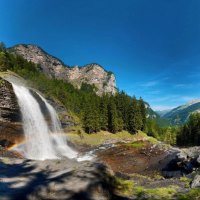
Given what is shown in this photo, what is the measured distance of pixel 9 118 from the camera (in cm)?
6041

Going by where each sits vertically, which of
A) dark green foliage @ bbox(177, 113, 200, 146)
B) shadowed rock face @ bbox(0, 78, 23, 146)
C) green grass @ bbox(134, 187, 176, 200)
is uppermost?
shadowed rock face @ bbox(0, 78, 23, 146)

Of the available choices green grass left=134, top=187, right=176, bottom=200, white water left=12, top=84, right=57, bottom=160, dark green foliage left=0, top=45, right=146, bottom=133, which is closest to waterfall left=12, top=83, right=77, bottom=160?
white water left=12, top=84, right=57, bottom=160

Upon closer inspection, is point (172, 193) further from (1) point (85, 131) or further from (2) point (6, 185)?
(1) point (85, 131)

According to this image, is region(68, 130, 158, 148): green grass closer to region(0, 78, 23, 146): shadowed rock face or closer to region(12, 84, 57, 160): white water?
region(12, 84, 57, 160): white water

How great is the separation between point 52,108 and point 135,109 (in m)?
52.5

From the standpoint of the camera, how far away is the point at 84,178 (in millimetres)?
17625

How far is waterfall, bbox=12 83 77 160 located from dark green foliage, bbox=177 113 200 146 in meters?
66.6

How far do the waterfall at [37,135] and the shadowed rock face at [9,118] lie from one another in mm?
1809

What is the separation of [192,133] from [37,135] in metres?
80.3

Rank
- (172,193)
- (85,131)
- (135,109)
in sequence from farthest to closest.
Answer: (135,109) < (85,131) < (172,193)

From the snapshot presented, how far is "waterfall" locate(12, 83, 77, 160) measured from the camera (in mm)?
61594

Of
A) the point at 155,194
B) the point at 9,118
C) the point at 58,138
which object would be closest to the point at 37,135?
the point at 9,118

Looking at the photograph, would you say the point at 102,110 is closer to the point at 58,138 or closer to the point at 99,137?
the point at 99,137

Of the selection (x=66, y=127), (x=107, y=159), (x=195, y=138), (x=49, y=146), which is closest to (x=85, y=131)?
(x=66, y=127)
